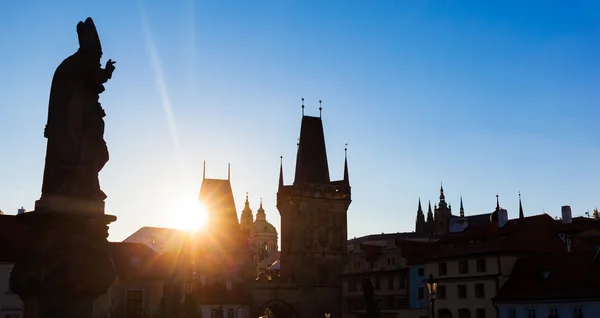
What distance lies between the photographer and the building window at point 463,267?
5775 centimetres

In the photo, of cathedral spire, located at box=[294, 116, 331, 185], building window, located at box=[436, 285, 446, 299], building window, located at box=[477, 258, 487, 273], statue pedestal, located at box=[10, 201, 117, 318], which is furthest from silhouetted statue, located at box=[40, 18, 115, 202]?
cathedral spire, located at box=[294, 116, 331, 185]

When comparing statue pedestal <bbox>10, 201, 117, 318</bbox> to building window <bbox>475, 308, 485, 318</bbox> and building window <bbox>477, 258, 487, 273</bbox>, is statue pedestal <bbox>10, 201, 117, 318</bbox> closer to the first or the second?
building window <bbox>477, 258, 487, 273</bbox>

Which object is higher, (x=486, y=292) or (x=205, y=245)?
(x=205, y=245)

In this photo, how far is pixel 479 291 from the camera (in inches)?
2200

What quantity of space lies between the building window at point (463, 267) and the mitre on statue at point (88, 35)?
159ft

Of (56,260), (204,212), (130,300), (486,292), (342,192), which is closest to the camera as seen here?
(56,260)

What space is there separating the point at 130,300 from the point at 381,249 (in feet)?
107

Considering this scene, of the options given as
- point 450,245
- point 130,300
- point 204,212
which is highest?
point 204,212

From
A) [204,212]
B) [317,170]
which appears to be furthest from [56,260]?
[317,170]

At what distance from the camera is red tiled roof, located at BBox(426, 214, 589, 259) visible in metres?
55.4

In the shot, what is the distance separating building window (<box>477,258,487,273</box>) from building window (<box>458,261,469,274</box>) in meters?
1.42

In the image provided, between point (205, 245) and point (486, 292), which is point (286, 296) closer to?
point (205, 245)

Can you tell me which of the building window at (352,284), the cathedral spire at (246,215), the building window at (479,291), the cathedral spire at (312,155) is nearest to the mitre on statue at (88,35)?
the building window at (479,291)

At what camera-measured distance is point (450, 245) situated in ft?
201
